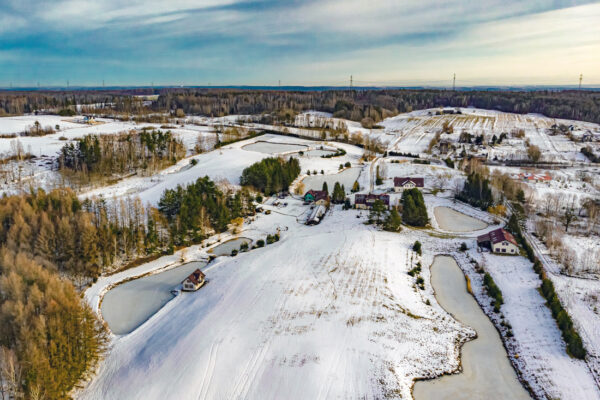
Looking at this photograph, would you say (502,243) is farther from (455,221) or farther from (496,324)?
(496,324)

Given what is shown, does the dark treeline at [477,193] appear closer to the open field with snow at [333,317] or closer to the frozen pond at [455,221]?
the open field with snow at [333,317]

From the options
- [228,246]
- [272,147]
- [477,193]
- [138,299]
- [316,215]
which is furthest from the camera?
[272,147]

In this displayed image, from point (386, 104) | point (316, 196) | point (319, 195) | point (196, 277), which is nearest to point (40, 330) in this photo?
point (196, 277)

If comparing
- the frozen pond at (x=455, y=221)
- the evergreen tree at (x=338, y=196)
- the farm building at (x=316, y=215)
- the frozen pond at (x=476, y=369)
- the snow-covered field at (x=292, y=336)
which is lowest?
the frozen pond at (x=476, y=369)

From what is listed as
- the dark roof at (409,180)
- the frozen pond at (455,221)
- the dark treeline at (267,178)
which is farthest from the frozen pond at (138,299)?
the dark roof at (409,180)

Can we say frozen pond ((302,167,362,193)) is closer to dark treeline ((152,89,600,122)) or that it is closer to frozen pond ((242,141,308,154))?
frozen pond ((242,141,308,154))

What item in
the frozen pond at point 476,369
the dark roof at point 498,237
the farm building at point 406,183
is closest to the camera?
the frozen pond at point 476,369

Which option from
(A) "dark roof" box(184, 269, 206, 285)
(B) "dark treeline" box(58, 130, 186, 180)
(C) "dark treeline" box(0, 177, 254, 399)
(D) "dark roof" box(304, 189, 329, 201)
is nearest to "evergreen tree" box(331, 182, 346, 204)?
(D) "dark roof" box(304, 189, 329, 201)
